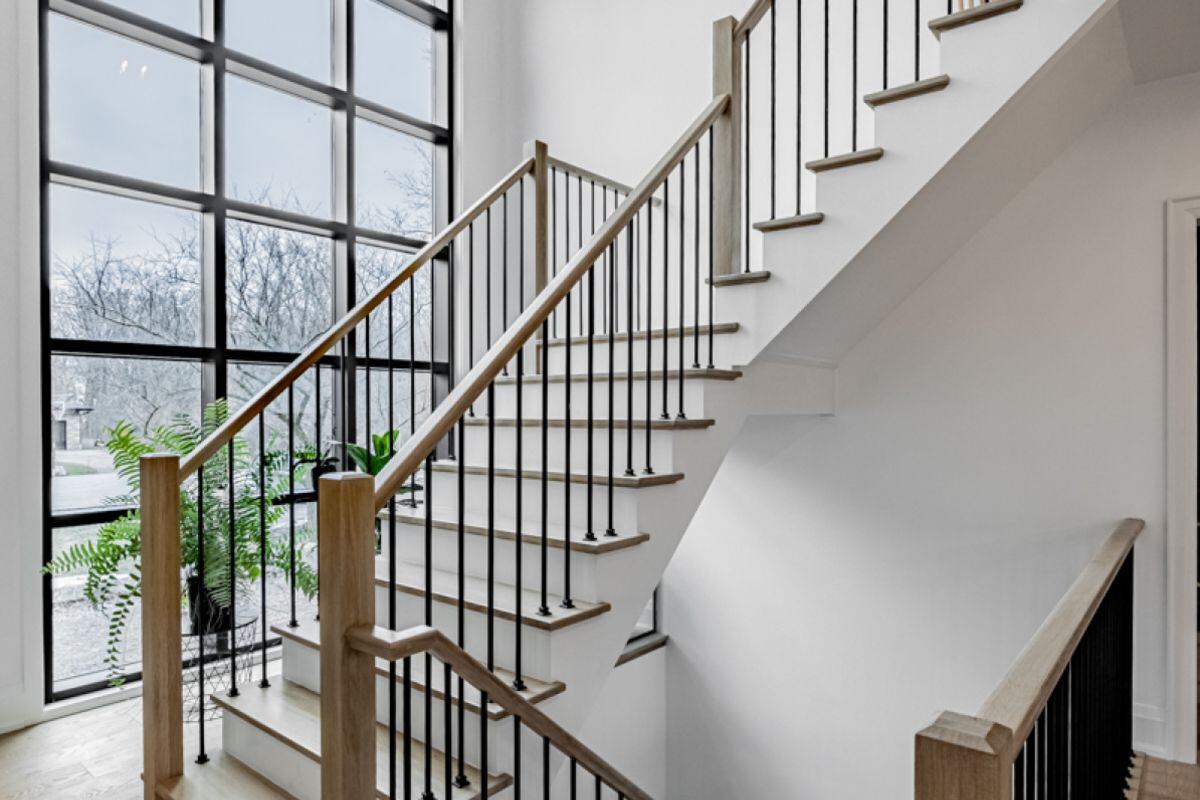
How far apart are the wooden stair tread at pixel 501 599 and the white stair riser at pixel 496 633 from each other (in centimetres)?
2

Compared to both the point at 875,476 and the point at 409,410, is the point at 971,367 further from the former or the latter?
the point at 409,410

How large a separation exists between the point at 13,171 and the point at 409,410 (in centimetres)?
203

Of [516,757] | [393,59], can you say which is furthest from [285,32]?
[516,757]

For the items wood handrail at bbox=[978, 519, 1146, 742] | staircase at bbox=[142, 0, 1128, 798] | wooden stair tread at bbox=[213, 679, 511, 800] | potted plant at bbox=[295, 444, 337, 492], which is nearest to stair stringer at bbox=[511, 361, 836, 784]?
staircase at bbox=[142, 0, 1128, 798]

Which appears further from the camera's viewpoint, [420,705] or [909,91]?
[909,91]

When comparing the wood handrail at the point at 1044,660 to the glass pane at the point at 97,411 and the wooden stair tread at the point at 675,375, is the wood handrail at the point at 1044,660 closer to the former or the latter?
the wooden stair tread at the point at 675,375

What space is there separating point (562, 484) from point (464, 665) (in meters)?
0.91

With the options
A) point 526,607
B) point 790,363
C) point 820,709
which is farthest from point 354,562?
point 820,709

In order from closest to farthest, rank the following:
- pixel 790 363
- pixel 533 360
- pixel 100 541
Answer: pixel 100 541
pixel 790 363
pixel 533 360

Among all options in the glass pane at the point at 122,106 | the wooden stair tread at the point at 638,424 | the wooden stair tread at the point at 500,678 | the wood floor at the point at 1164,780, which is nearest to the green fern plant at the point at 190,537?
the wooden stair tread at the point at 500,678

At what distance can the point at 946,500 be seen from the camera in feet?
10.3

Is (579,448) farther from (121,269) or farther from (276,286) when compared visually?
(121,269)

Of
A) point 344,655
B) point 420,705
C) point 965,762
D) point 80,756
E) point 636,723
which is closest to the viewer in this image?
point 965,762

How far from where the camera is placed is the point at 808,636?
A: 3523 mm
